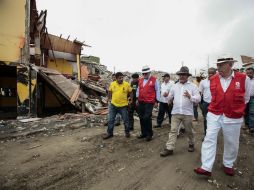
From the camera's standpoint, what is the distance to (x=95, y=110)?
1259 centimetres

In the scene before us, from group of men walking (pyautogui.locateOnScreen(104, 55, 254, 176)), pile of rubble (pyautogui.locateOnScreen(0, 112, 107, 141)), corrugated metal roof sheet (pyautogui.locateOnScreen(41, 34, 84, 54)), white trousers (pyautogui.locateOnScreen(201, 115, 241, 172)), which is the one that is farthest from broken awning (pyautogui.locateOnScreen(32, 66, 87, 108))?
white trousers (pyautogui.locateOnScreen(201, 115, 241, 172))

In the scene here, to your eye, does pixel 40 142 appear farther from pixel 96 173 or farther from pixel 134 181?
pixel 134 181

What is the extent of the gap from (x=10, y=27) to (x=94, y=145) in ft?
23.7

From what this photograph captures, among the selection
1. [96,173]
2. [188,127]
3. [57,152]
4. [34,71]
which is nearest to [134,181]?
[96,173]

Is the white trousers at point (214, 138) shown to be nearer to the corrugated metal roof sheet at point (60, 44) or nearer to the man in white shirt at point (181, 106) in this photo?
the man in white shirt at point (181, 106)

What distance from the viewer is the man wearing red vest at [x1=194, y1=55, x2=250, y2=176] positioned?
4.37m

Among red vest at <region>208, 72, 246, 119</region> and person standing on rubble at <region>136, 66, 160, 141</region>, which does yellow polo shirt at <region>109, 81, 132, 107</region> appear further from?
red vest at <region>208, 72, 246, 119</region>

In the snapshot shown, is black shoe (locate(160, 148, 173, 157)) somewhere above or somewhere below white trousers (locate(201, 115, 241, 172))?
below

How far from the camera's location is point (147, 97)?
23.0 ft

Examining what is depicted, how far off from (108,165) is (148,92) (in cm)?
254

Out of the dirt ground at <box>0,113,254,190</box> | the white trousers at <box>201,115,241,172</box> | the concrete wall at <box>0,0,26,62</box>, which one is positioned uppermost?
the concrete wall at <box>0,0,26,62</box>

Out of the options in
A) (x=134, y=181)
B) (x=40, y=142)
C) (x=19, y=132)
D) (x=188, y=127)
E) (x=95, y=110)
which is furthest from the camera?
(x=95, y=110)

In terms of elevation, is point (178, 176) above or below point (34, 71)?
below

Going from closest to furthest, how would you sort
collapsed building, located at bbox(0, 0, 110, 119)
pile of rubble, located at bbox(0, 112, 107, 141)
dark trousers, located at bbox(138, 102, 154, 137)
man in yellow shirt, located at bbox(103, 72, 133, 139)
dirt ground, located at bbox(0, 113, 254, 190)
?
1. dirt ground, located at bbox(0, 113, 254, 190)
2. dark trousers, located at bbox(138, 102, 154, 137)
3. man in yellow shirt, located at bbox(103, 72, 133, 139)
4. pile of rubble, located at bbox(0, 112, 107, 141)
5. collapsed building, located at bbox(0, 0, 110, 119)
